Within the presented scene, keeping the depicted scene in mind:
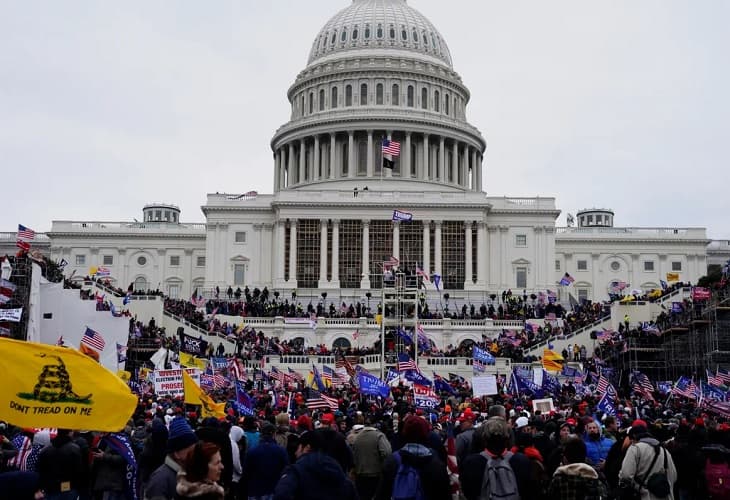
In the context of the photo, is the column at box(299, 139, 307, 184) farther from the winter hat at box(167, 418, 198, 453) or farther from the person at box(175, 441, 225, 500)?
the person at box(175, 441, 225, 500)

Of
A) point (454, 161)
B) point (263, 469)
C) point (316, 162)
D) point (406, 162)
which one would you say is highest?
point (454, 161)

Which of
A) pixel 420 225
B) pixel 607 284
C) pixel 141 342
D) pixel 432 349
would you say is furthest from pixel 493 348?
pixel 607 284

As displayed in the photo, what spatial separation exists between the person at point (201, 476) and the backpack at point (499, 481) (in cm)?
440

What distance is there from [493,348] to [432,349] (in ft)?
17.5

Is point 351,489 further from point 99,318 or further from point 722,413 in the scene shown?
point 99,318

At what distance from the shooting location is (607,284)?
369 ft

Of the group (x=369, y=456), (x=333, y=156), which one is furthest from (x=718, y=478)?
(x=333, y=156)

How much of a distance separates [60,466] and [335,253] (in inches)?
3218

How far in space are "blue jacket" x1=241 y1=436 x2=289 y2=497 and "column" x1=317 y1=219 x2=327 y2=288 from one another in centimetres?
7897

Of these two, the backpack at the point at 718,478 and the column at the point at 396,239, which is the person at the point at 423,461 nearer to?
the backpack at the point at 718,478

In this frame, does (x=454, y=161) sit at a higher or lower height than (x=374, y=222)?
higher

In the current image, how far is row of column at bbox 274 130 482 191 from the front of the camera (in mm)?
111375

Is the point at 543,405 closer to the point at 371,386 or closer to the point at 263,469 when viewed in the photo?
the point at 371,386

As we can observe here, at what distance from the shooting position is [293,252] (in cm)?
9619
